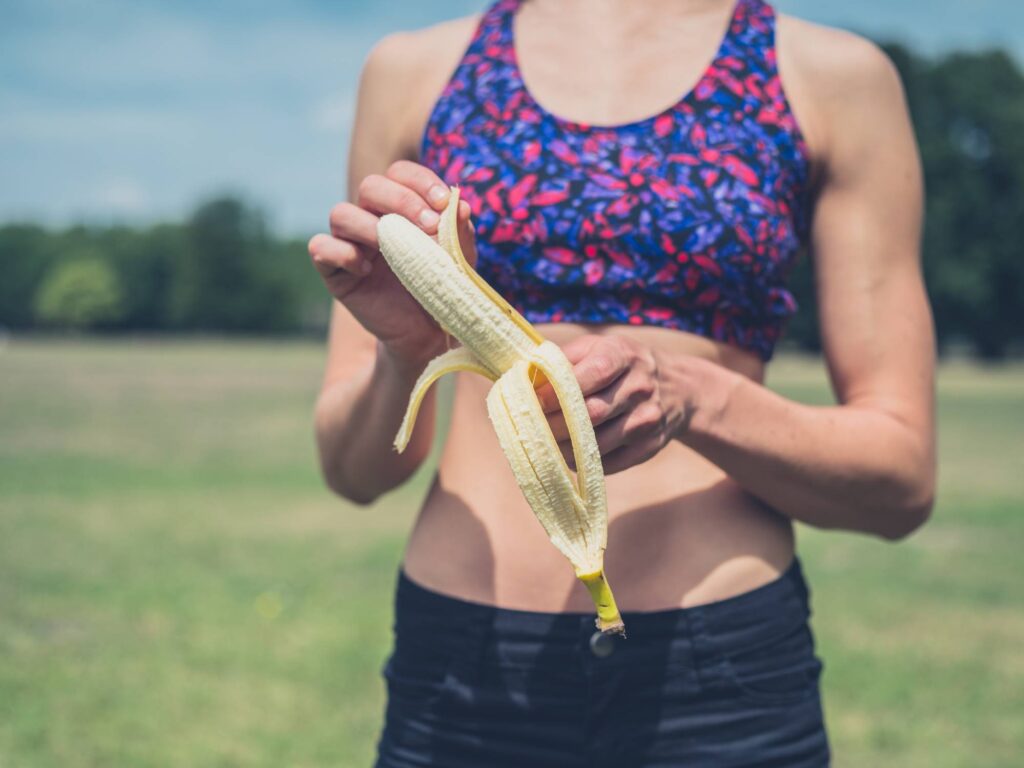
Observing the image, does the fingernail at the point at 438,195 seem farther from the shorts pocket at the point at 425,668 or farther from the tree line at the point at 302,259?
the tree line at the point at 302,259

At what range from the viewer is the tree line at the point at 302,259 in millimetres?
47312

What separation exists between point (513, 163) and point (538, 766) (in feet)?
3.10

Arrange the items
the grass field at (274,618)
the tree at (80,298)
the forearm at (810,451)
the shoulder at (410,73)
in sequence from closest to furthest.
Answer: the forearm at (810,451), the shoulder at (410,73), the grass field at (274,618), the tree at (80,298)

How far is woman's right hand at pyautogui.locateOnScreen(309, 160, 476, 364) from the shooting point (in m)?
1.40

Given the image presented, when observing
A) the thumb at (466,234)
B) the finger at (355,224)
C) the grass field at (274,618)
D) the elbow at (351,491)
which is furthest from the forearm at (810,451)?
the grass field at (274,618)

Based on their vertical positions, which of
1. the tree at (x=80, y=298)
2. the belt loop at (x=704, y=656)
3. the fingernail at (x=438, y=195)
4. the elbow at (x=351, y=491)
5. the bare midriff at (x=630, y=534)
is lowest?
the tree at (x=80, y=298)

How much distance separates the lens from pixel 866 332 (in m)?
1.78

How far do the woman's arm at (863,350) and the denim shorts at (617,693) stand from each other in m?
0.23

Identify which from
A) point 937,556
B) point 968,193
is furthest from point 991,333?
point 937,556

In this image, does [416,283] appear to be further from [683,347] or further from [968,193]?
[968,193]

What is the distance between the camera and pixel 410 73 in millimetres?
1945

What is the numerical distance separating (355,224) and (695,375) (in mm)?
513

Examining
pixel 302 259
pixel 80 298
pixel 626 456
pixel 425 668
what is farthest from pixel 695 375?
pixel 80 298

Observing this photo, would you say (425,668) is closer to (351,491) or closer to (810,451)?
(351,491)
